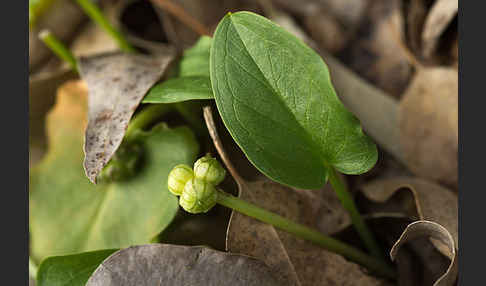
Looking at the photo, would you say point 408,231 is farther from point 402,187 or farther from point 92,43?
point 92,43

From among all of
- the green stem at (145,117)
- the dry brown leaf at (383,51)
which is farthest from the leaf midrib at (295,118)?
the dry brown leaf at (383,51)

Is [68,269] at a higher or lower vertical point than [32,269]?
higher

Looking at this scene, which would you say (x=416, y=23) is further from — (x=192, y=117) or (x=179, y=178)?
(x=179, y=178)

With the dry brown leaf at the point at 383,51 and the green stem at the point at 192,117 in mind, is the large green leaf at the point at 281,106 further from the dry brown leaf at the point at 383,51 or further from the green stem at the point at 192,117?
the dry brown leaf at the point at 383,51

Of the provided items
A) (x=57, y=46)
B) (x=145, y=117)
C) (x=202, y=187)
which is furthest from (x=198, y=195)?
(x=57, y=46)

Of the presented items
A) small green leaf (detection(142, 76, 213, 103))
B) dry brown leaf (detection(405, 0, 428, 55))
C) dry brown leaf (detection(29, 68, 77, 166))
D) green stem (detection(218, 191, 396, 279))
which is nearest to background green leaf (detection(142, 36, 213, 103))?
small green leaf (detection(142, 76, 213, 103))

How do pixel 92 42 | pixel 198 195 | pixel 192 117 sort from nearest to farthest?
pixel 198 195, pixel 192 117, pixel 92 42

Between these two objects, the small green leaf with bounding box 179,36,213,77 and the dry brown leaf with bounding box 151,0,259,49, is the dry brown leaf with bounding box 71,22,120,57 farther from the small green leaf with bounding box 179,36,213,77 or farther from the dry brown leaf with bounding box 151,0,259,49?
the small green leaf with bounding box 179,36,213,77
